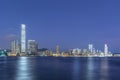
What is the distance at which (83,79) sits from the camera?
5328 cm

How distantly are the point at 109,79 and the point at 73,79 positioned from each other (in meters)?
6.98

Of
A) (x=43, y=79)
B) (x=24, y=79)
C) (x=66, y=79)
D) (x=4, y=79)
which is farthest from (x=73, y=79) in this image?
(x=4, y=79)

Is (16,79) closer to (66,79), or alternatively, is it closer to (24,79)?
(24,79)

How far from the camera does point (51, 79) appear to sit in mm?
51781

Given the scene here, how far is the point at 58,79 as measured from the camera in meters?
51.7

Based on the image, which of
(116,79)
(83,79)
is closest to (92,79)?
(83,79)

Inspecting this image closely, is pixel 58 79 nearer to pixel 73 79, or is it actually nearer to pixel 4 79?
pixel 73 79

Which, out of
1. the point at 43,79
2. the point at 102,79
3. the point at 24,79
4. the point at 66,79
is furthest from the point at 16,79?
the point at 102,79

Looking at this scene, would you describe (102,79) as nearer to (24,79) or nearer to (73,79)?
(73,79)

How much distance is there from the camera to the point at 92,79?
52031mm

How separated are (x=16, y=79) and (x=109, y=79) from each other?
17.7 meters

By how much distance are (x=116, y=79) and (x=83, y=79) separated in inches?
262

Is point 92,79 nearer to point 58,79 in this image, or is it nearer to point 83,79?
point 83,79

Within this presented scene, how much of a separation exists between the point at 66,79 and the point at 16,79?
9.44 metres
